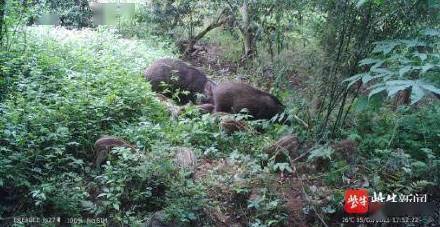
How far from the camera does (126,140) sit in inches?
182

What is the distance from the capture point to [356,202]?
12.2 ft

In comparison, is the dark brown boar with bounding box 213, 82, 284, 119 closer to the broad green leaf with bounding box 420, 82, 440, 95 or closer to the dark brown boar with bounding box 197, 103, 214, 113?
the dark brown boar with bounding box 197, 103, 214, 113

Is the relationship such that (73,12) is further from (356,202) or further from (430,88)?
(430,88)

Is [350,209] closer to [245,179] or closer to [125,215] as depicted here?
[245,179]

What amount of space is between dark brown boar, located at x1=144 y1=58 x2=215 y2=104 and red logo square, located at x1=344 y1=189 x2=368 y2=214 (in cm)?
357

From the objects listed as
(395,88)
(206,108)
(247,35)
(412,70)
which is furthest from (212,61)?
(395,88)

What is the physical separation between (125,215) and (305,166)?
76.3 inches

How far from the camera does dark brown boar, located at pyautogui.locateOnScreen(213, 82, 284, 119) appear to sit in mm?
5863

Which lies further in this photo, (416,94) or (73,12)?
(73,12)

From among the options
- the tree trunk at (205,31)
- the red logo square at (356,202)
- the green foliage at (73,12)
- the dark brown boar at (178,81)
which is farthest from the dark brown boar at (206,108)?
the green foliage at (73,12)

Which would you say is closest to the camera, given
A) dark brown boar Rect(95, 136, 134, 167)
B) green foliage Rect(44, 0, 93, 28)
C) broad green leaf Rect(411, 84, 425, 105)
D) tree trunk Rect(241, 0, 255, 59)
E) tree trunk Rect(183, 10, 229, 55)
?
broad green leaf Rect(411, 84, 425, 105)

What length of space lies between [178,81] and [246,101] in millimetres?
1685

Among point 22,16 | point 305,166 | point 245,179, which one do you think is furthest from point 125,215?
point 22,16

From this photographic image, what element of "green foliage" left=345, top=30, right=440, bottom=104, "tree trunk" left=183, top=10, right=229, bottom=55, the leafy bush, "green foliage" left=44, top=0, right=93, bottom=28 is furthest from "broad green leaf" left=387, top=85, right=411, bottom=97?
"green foliage" left=44, top=0, right=93, bottom=28
